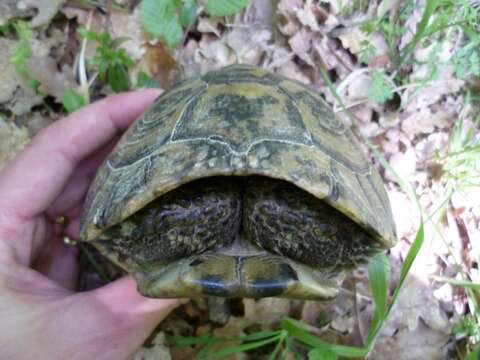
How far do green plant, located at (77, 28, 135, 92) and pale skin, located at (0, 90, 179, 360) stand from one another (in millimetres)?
298

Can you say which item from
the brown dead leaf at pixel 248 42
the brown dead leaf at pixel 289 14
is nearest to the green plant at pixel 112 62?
the brown dead leaf at pixel 248 42

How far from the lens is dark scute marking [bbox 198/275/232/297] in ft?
3.63

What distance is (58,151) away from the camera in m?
1.65

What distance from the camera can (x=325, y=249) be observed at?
1260 millimetres

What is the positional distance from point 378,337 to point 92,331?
1.16 metres

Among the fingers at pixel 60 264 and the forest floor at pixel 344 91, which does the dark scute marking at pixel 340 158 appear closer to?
the forest floor at pixel 344 91

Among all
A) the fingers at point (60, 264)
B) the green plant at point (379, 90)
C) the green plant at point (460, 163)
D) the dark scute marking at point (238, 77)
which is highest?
the dark scute marking at point (238, 77)

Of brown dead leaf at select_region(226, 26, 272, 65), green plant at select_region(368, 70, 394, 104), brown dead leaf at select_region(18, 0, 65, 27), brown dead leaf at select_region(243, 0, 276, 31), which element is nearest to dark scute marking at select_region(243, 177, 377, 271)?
green plant at select_region(368, 70, 394, 104)

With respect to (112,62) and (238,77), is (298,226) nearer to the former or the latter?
(238,77)

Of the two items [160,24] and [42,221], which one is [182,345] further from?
[160,24]

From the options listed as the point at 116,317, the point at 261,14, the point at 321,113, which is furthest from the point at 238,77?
the point at 261,14

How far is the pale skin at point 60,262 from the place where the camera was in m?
1.31

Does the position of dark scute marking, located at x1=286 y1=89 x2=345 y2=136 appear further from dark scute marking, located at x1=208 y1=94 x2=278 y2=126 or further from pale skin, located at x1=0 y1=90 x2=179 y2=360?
pale skin, located at x1=0 y1=90 x2=179 y2=360

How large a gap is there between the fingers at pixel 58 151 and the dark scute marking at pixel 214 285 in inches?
31.9
